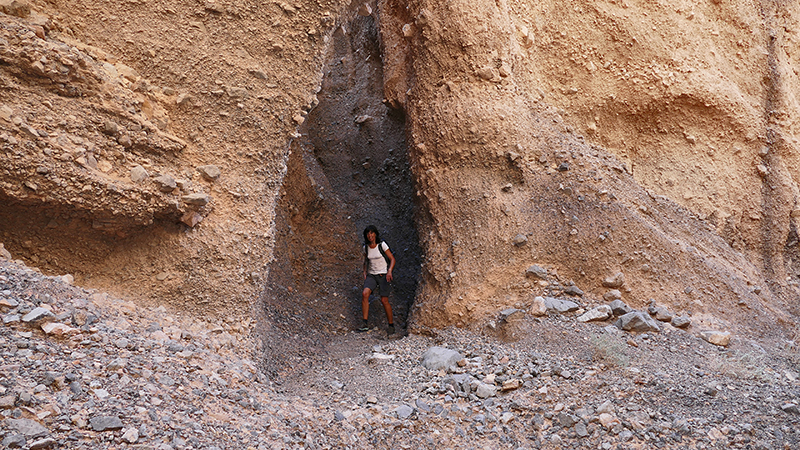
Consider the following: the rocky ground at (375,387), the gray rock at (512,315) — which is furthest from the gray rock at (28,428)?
the gray rock at (512,315)

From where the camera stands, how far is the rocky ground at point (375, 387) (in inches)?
124

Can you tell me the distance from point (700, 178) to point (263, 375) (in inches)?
232

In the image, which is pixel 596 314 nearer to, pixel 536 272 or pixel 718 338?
pixel 536 272

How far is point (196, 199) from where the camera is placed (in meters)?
4.71

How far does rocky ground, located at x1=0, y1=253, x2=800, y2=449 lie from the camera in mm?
3156

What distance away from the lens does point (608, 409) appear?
13.5 feet

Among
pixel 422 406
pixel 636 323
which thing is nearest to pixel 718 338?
pixel 636 323

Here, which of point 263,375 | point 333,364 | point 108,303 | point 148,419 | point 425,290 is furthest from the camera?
point 425,290

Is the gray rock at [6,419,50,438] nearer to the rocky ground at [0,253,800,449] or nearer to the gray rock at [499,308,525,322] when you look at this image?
the rocky ground at [0,253,800,449]

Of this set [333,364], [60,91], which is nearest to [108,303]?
[60,91]

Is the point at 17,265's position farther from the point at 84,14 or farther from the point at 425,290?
the point at 425,290

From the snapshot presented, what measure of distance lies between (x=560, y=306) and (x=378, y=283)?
7.75 ft

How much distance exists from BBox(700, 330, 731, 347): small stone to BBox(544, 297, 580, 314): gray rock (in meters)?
1.17

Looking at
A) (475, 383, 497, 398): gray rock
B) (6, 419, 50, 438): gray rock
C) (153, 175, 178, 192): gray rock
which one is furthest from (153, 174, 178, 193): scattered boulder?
(475, 383, 497, 398): gray rock
